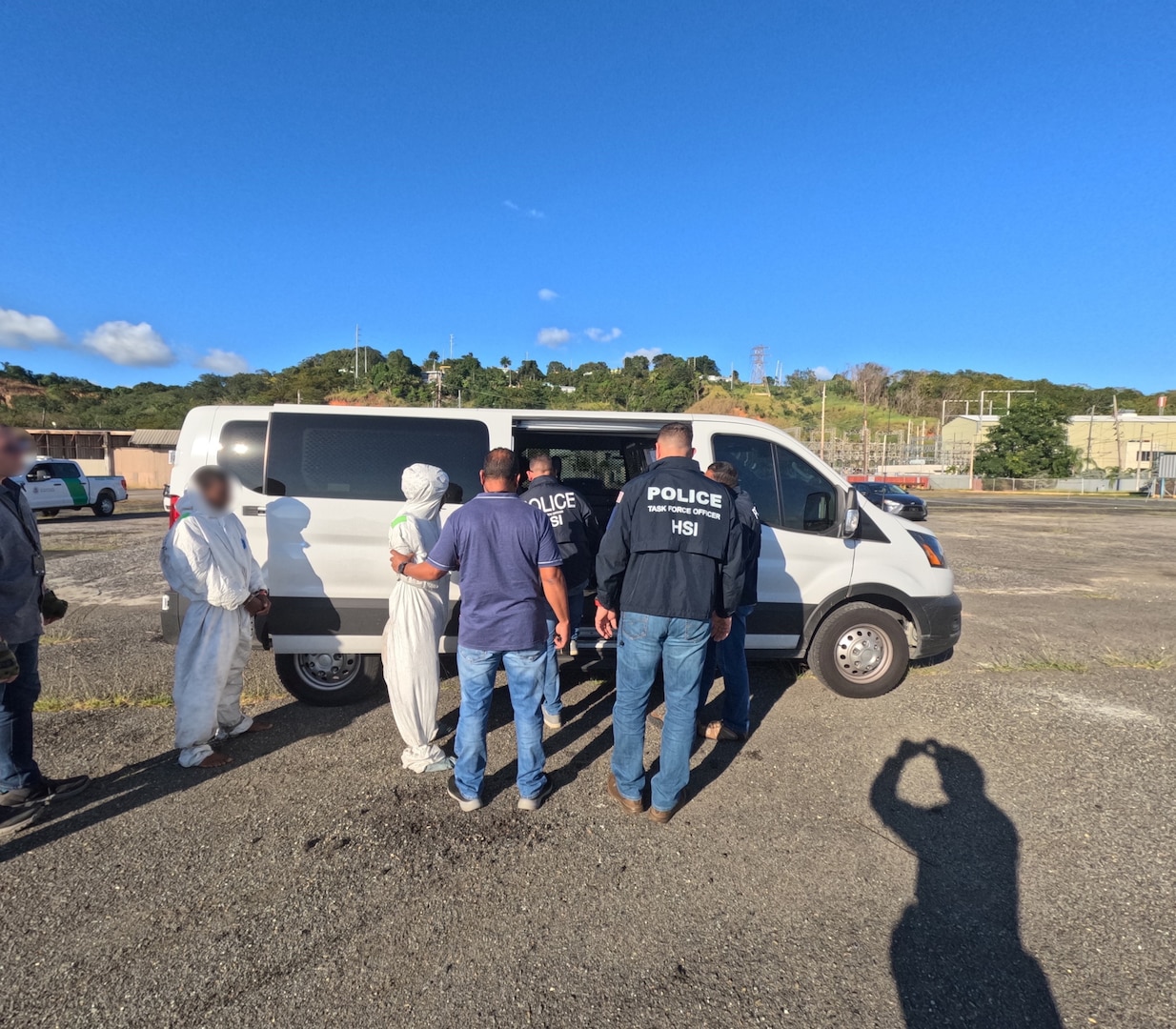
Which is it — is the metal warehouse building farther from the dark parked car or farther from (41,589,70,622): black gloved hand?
(41,589,70,622): black gloved hand

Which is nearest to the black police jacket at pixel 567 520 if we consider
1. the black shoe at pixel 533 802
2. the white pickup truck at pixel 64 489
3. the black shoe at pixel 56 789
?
the black shoe at pixel 533 802

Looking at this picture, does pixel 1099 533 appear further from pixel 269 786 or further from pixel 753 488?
pixel 269 786

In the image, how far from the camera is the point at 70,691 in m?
4.77

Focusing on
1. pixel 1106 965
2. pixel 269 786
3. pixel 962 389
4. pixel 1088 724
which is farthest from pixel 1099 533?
pixel 962 389

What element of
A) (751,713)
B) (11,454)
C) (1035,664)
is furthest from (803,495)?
(11,454)

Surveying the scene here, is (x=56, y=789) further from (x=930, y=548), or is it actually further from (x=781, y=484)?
(x=930, y=548)

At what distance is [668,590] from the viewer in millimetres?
2982

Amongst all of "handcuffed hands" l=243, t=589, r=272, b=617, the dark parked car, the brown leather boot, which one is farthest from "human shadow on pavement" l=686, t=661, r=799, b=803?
the dark parked car

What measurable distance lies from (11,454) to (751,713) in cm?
457

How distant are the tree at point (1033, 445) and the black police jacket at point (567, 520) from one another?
175 ft

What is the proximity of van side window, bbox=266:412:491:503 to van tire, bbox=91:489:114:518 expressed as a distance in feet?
67.4

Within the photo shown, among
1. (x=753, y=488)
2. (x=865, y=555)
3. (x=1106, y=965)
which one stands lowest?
(x=1106, y=965)

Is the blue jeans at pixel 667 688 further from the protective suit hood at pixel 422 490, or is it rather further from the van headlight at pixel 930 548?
the van headlight at pixel 930 548

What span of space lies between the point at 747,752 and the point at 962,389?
378ft
